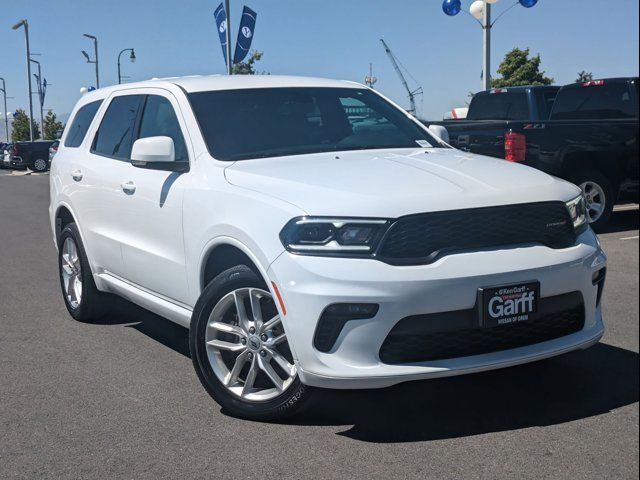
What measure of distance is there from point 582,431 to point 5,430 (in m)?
2.76

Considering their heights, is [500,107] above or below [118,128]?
above

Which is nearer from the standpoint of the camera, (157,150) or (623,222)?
(157,150)

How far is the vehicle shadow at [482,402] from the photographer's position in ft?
12.9

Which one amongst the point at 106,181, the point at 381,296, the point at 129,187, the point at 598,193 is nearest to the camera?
the point at 381,296

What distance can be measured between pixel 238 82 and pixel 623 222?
26.2 ft

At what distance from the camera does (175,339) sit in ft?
19.4

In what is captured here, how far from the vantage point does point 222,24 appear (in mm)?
16531

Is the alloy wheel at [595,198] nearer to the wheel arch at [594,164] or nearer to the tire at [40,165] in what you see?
the wheel arch at [594,164]

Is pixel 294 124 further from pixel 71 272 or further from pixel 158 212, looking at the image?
pixel 71 272

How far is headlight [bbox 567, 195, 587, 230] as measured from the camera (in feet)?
13.6

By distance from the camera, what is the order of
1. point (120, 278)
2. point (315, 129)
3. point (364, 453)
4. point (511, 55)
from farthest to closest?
1. point (511, 55)
2. point (120, 278)
3. point (315, 129)
4. point (364, 453)

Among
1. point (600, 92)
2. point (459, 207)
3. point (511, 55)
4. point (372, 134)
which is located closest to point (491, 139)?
point (600, 92)

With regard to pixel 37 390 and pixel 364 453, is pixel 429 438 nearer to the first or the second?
pixel 364 453

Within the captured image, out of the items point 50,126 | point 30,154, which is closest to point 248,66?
point 30,154
